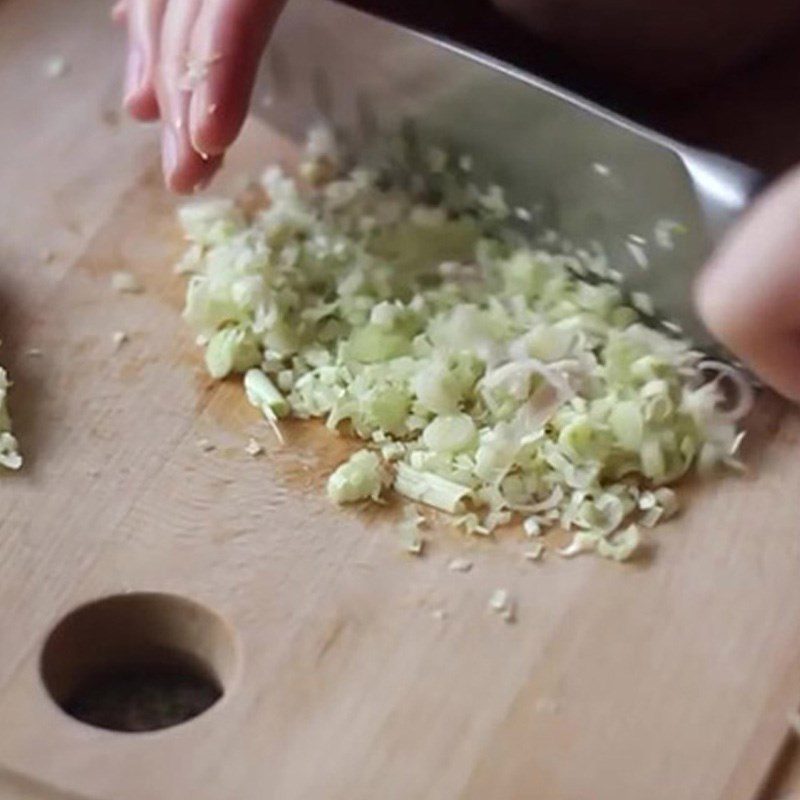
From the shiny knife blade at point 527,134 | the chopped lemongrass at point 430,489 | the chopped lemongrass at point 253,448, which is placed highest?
the shiny knife blade at point 527,134

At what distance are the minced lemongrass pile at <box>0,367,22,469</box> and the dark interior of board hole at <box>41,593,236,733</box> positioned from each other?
0.31 ft

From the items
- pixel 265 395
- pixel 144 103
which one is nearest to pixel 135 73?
pixel 144 103

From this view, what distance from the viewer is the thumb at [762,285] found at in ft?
2.63

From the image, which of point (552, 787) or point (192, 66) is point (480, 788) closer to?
point (552, 787)

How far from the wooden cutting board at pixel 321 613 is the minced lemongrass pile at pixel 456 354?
0.7 inches

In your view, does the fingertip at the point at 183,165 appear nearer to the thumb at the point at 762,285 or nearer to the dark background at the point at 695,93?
the dark background at the point at 695,93

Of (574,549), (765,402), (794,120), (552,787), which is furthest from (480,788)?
(794,120)

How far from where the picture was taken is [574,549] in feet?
2.96

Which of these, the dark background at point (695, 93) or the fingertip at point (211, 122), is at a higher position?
the dark background at point (695, 93)

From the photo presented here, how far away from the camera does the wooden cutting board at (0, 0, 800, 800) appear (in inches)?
32.3

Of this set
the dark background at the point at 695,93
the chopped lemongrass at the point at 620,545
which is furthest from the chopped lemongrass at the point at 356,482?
the dark background at the point at 695,93

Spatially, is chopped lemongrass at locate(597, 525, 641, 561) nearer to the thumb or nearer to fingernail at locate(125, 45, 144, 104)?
the thumb

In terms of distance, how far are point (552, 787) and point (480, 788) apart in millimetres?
29

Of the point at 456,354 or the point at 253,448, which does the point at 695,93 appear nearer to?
the point at 456,354
